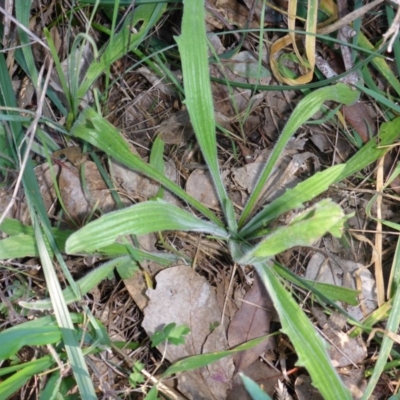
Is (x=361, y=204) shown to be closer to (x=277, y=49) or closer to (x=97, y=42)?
(x=277, y=49)

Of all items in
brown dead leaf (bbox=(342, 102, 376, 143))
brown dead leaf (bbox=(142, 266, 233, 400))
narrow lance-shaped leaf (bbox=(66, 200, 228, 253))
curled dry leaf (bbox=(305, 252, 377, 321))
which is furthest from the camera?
brown dead leaf (bbox=(342, 102, 376, 143))

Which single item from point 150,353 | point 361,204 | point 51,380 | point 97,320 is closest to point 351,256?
point 361,204

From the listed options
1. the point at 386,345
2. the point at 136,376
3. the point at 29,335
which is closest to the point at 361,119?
the point at 386,345

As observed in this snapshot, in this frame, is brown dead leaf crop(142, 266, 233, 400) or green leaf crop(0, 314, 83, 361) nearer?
green leaf crop(0, 314, 83, 361)

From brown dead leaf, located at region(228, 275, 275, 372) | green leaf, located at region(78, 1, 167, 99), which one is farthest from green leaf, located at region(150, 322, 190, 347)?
green leaf, located at region(78, 1, 167, 99)

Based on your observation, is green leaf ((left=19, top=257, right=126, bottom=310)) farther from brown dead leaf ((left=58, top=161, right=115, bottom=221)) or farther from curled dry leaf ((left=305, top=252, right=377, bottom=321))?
curled dry leaf ((left=305, top=252, right=377, bottom=321))

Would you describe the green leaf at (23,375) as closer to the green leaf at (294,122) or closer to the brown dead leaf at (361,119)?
the green leaf at (294,122)
